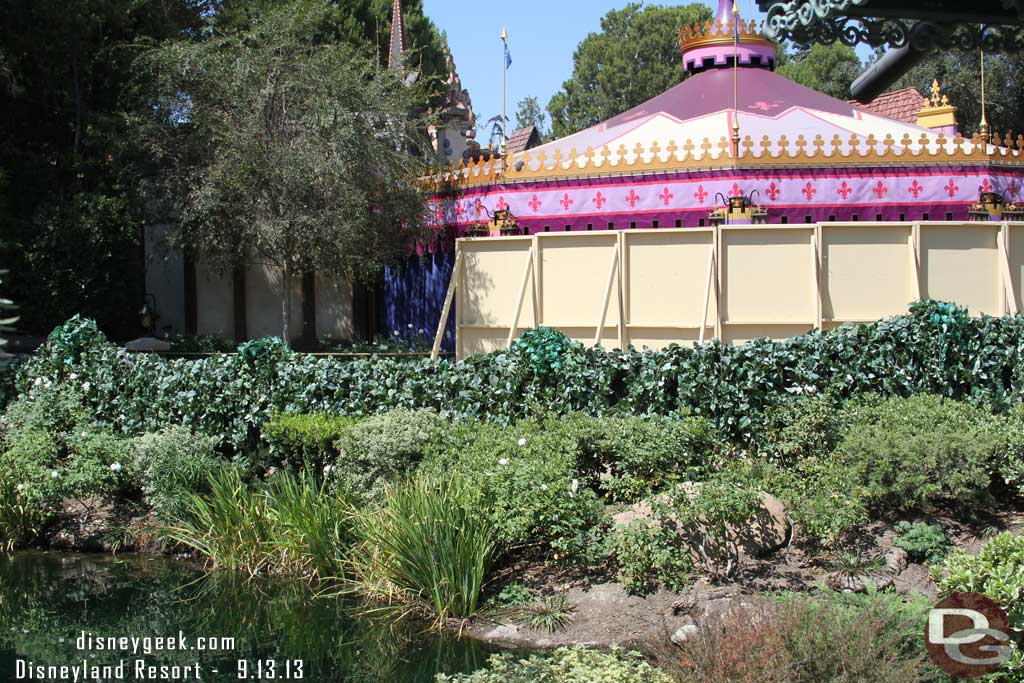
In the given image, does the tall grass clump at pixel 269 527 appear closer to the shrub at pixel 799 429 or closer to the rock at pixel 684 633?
the rock at pixel 684 633

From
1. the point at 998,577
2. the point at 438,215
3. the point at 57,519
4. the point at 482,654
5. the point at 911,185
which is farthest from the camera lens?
the point at 438,215

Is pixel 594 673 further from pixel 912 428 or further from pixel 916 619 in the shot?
pixel 912 428

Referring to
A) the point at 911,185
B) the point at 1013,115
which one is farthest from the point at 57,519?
the point at 1013,115

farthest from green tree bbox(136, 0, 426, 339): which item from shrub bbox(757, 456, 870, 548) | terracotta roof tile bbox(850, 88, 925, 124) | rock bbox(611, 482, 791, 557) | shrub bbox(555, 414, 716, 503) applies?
terracotta roof tile bbox(850, 88, 925, 124)

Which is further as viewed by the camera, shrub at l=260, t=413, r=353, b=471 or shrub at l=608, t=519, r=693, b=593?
shrub at l=260, t=413, r=353, b=471

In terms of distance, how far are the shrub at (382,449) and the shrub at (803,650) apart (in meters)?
3.92

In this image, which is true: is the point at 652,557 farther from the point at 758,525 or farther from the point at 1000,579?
the point at 1000,579

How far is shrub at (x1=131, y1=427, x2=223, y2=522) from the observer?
10.3 meters

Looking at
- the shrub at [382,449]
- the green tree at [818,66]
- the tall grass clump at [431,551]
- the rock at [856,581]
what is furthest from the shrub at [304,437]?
the green tree at [818,66]

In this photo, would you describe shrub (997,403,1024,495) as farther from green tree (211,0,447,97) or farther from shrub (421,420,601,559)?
green tree (211,0,447,97)

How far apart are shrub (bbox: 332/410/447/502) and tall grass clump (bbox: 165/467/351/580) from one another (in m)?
0.25

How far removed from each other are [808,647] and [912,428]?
11.2ft

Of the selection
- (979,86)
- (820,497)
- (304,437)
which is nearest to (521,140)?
(979,86)

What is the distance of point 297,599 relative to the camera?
Result: 9.02m
